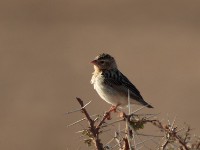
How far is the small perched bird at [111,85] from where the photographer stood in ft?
29.1

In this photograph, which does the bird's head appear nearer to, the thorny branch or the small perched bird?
the small perched bird

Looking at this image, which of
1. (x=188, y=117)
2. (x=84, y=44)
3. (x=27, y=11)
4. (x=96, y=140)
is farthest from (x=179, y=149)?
(x=27, y=11)

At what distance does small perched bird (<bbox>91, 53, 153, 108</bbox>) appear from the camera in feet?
29.1

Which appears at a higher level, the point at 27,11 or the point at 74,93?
the point at 27,11

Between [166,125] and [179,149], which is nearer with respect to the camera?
[179,149]

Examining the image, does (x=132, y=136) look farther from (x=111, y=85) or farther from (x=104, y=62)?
(x=104, y=62)

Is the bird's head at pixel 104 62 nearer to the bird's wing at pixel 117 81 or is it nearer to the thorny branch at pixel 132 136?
the bird's wing at pixel 117 81

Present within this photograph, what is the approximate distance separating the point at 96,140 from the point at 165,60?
62.2ft

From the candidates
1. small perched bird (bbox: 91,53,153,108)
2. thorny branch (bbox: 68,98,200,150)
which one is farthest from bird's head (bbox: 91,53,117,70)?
thorny branch (bbox: 68,98,200,150)

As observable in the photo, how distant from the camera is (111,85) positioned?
940 cm

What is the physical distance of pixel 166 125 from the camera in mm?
4758

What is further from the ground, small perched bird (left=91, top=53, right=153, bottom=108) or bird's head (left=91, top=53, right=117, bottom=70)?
bird's head (left=91, top=53, right=117, bottom=70)

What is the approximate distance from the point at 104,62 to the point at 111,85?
36cm

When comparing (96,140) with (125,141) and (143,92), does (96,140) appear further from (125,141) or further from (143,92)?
(143,92)
